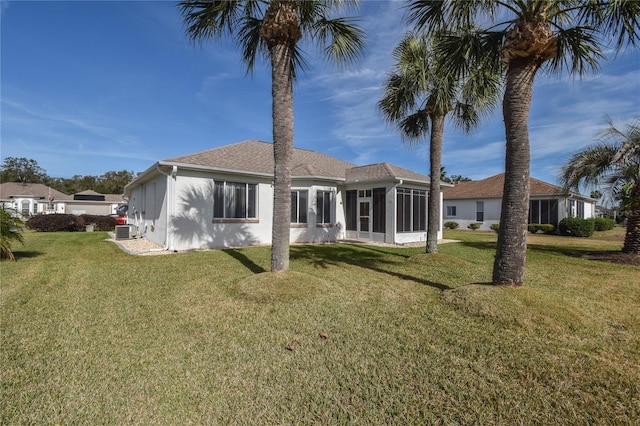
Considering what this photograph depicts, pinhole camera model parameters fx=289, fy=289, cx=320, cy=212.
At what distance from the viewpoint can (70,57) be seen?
11.4 metres

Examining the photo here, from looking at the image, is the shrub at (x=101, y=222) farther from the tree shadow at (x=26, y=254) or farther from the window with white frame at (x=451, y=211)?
the window with white frame at (x=451, y=211)

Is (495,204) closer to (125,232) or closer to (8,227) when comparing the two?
(125,232)

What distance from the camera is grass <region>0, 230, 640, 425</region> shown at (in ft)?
8.51

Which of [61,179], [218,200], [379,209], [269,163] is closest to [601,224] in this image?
[379,209]

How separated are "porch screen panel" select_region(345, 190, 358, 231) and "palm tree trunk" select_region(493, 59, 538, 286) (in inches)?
453

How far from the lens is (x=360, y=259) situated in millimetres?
10422

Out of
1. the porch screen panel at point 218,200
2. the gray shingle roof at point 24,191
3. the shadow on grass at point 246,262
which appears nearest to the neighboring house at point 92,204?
the gray shingle roof at point 24,191

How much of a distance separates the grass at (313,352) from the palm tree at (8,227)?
3310 mm

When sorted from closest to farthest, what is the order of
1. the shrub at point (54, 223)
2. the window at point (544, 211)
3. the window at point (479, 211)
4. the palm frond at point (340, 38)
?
the palm frond at point (340, 38), the shrub at point (54, 223), the window at point (544, 211), the window at point (479, 211)

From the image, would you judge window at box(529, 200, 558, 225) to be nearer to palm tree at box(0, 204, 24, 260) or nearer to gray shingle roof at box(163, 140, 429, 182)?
gray shingle roof at box(163, 140, 429, 182)

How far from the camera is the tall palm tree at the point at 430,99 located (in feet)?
31.7

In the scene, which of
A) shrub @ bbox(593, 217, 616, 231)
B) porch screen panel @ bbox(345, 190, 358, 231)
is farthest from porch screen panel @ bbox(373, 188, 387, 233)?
shrub @ bbox(593, 217, 616, 231)

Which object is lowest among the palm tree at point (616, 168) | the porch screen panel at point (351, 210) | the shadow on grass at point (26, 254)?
the shadow on grass at point (26, 254)

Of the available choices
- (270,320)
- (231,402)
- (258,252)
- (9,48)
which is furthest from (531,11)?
(9,48)
